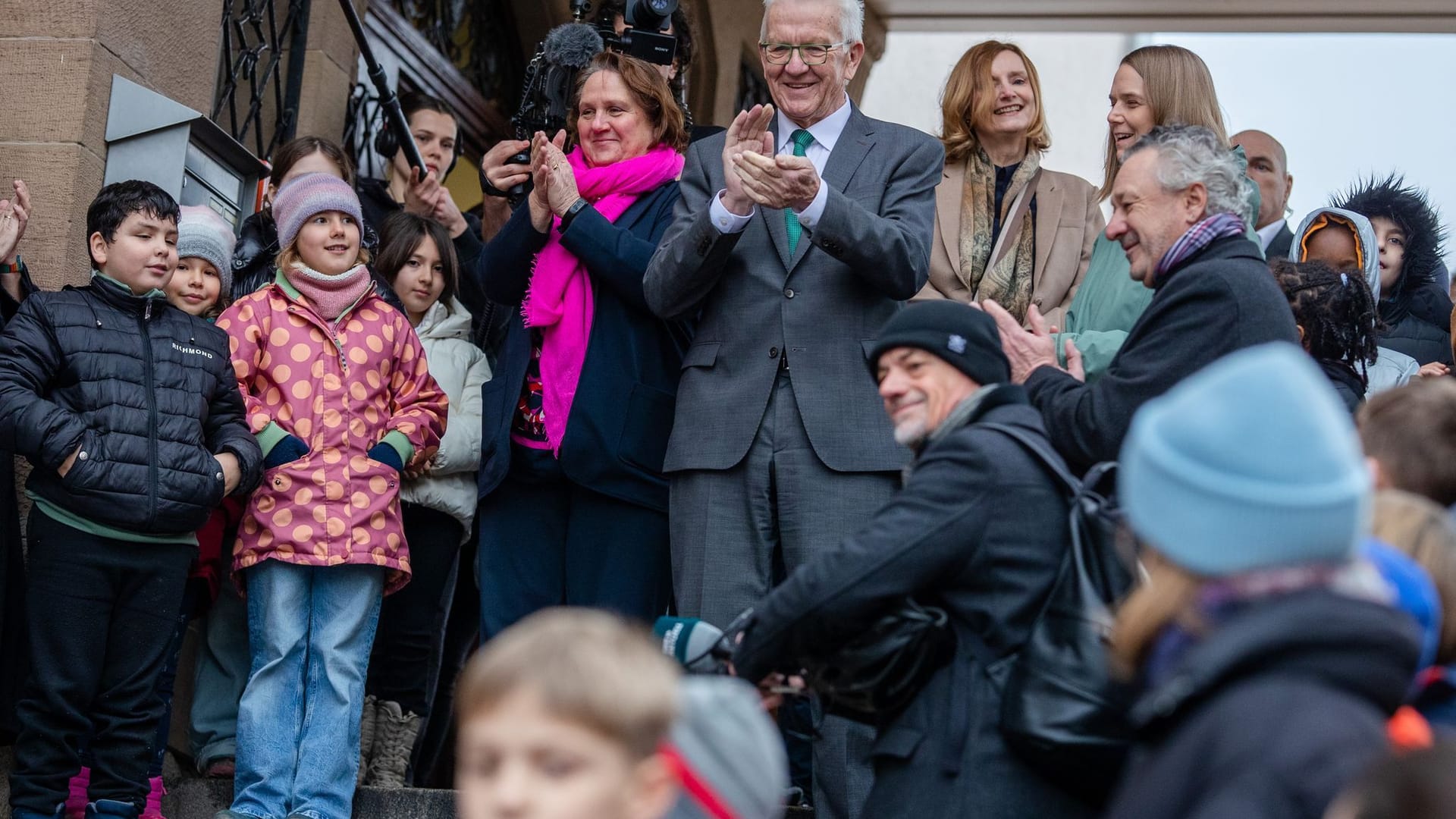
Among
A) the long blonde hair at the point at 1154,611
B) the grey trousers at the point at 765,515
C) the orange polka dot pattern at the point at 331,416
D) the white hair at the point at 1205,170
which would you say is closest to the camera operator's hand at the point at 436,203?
the orange polka dot pattern at the point at 331,416

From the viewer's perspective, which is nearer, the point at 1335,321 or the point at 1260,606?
the point at 1260,606

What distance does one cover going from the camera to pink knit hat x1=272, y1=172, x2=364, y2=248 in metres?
4.79

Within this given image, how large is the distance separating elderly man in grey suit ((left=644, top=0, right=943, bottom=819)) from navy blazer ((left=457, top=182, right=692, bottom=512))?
228mm

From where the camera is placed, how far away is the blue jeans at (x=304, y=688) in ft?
13.8

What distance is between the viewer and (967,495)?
286 centimetres

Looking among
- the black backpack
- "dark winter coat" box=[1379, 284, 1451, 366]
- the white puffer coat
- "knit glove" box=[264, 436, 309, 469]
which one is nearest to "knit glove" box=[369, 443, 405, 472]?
"knit glove" box=[264, 436, 309, 469]

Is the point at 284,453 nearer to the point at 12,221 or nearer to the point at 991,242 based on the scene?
the point at 12,221

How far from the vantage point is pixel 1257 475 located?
6.34 feet

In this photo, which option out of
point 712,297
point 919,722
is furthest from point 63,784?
point 919,722

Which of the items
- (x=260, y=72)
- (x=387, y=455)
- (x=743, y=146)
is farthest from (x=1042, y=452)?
(x=260, y=72)

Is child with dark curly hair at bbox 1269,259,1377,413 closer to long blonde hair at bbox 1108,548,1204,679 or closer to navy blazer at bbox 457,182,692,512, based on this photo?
navy blazer at bbox 457,182,692,512

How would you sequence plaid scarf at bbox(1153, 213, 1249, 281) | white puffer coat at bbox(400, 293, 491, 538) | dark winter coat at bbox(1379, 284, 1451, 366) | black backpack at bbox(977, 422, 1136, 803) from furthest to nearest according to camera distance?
dark winter coat at bbox(1379, 284, 1451, 366)
white puffer coat at bbox(400, 293, 491, 538)
plaid scarf at bbox(1153, 213, 1249, 281)
black backpack at bbox(977, 422, 1136, 803)

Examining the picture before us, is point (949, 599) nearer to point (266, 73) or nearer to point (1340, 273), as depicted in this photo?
point (1340, 273)

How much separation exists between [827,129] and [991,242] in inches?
26.7
